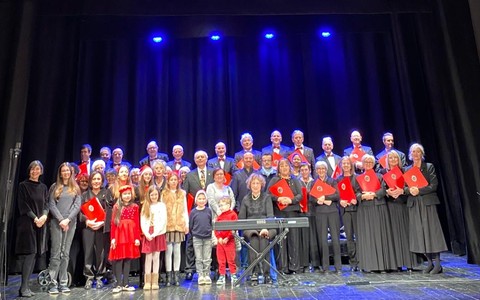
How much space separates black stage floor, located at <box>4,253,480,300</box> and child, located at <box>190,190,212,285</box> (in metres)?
0.24

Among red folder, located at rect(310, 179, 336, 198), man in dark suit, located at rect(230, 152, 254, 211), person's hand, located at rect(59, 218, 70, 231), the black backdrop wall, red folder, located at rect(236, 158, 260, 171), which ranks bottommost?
person's hand, located at rect(59, 218, 70, 231)

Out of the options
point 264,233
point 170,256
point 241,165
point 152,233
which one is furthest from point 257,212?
point 241,165

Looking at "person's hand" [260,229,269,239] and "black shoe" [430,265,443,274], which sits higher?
"person's hand" [260,229,269,239]

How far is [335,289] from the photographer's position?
4.79 m

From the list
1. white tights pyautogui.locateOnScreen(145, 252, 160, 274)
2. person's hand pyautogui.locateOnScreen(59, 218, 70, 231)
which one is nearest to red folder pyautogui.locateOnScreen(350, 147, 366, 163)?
white tights pyautogui.locateOnScreen(145, 252, 160, 274)

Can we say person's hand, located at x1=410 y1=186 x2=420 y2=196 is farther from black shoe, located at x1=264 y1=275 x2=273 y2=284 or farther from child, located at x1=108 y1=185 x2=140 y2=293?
child, located at x1=108 y1=185 x2=140 y2=293

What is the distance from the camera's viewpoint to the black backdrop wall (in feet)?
26.6

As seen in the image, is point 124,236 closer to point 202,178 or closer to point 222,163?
point 202,178

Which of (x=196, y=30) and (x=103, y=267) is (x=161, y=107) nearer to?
(x=196, y=30)

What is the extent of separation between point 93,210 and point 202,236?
1.51 m

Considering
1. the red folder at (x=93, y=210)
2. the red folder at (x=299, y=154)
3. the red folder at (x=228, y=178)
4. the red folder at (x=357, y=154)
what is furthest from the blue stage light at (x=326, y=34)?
the red folder at (x=93, y=210)

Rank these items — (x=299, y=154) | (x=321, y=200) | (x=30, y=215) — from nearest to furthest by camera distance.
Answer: (x=30, y=215), (x=321, y=200), (x=299, y=154)

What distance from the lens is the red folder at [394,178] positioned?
606 cm

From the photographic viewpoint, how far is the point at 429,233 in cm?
570
